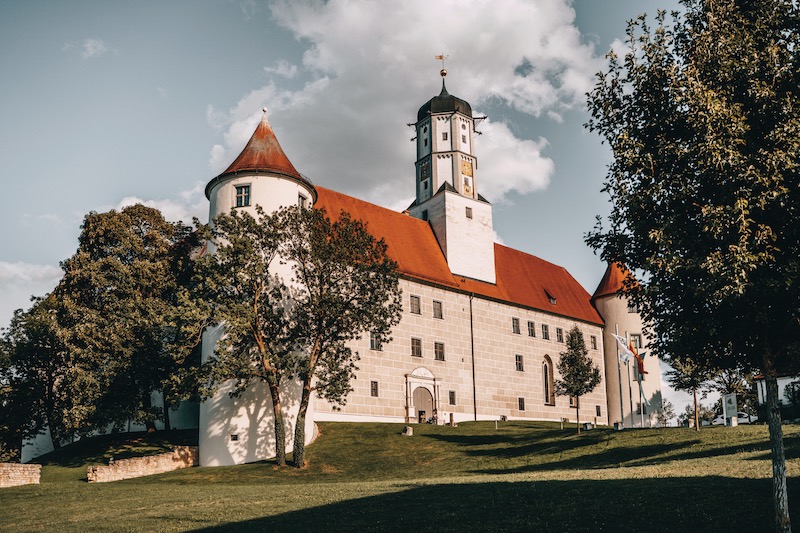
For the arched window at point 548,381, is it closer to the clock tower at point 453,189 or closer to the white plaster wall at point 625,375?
the white plaster wall at point 625,375

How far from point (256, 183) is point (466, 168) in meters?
25.3

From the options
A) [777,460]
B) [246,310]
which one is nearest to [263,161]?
[246,310]

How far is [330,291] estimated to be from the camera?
3469cm

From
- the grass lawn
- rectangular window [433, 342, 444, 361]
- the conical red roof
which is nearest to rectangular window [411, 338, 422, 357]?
rectangular window [433, 342, 444, 361]

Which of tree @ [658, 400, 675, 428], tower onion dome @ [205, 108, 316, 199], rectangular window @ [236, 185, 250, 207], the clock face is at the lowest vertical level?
tree @ [658, 400, 675, 428]

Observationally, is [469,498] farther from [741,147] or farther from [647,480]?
[741,147]

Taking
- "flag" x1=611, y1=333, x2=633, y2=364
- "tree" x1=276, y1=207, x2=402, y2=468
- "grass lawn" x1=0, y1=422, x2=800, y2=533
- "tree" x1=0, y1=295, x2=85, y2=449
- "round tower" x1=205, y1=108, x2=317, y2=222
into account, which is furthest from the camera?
"tree" x1=0, y1=295, x2=85, y2=449

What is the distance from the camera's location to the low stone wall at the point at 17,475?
29.6 metres

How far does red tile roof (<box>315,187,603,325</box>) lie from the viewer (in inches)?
2009

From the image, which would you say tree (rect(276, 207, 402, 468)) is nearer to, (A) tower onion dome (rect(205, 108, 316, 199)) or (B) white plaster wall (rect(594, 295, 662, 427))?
(A) tower onion dome (rect(205, 108, 316, 199))

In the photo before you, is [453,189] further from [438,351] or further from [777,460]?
[777,460]

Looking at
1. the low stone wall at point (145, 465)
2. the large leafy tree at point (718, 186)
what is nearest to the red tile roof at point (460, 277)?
the low stone wall at point (145, 465)

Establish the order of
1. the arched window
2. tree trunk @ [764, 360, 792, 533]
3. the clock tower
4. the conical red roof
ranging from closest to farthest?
tree trunk @ [764, 360, 792, 533] < the clock tower < the arched window < the conical red roof

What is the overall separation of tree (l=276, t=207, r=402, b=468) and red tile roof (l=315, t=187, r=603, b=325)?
1400cm
